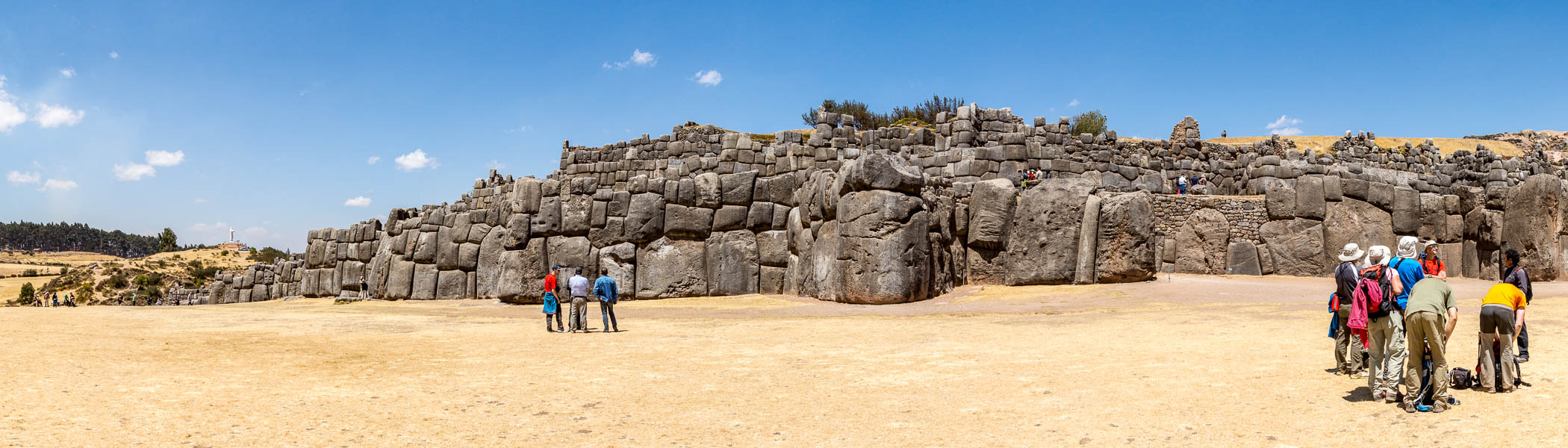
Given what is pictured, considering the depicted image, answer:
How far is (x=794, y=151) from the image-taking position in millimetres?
27562

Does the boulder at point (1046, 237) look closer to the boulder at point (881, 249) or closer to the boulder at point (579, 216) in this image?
the boulder at point (881, 249)

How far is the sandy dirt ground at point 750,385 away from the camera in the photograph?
5660mm

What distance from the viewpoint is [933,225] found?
17031 millimetres

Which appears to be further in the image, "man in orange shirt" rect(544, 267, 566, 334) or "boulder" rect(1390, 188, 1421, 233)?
"boulder" rect(1390, 188, 1421, 233)

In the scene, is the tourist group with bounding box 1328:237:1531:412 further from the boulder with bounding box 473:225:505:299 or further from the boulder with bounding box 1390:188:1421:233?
the boulder with bounding box 473:225:505:299

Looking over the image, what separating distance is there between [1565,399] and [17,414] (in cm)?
1038

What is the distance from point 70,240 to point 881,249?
112670mm

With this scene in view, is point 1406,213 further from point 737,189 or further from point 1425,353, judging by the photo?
point 1425,353

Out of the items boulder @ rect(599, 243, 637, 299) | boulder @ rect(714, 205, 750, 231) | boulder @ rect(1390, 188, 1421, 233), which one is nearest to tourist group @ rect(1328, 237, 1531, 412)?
boulder @ rect(714, 205, 750, 231)

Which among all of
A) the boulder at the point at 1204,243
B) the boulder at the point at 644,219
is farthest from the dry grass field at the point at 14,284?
the boulder at the point at 1204,243

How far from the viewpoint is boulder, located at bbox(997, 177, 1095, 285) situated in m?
17.9

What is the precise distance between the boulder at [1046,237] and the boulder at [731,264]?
5.18m

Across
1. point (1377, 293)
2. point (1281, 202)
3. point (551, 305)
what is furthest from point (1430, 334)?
point (1281, 202)

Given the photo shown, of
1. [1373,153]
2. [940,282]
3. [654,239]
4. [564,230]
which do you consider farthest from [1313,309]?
[1373,153]
